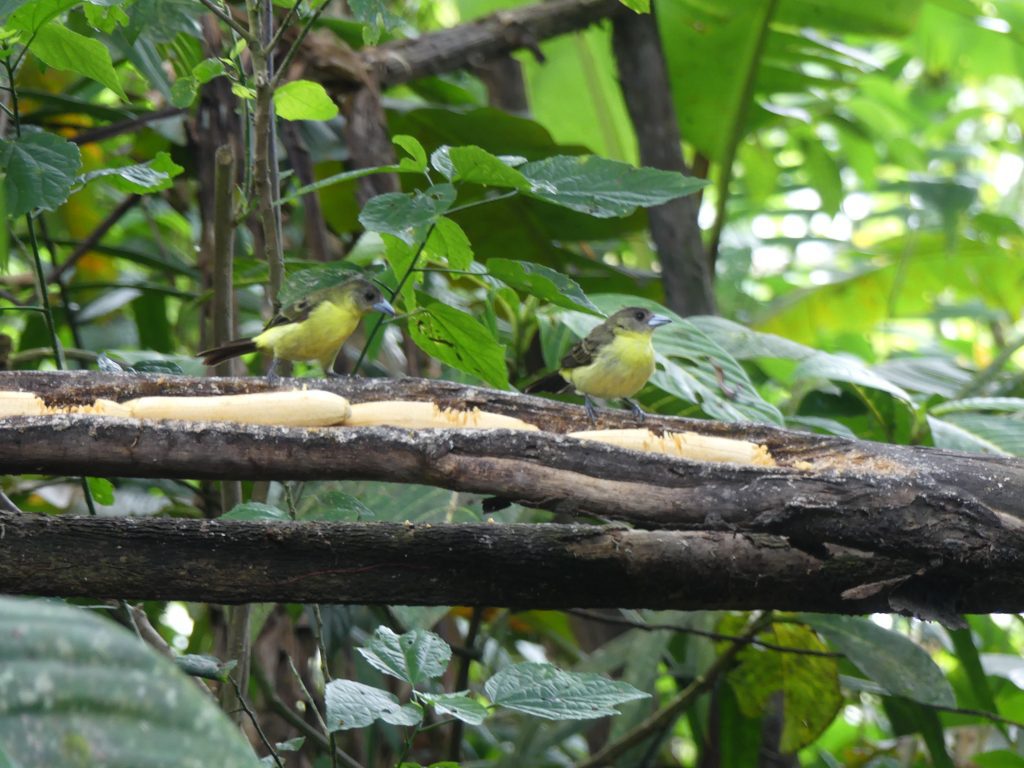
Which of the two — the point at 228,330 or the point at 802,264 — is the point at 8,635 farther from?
A: the point at 802,264

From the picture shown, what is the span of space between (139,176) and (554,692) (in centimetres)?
128

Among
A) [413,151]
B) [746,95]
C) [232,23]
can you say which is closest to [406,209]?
[413,151]

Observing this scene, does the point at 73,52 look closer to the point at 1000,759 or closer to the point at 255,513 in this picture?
the point at 255,513

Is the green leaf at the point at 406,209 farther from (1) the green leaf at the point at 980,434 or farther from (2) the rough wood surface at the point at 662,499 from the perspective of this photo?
(1) the green leaf at the point at 980,434

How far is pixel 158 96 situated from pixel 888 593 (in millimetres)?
4000

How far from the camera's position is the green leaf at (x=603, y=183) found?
2.18 meters

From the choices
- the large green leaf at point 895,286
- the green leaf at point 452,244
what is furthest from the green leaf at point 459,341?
the large green leaf at point 895,286

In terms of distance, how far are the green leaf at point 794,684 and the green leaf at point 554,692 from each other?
1818mm

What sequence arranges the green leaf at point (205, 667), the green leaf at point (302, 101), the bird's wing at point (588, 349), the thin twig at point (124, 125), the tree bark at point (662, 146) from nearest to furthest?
the green leaf at point (205, 667)
the green leaf at point (302, 101)
the bird's wing at point (588, 349)
the thin twig at point (124, 125)
the tree bark at point (662, 146)

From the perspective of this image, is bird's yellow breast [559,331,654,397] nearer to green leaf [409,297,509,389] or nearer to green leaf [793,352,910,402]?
green leaf [793,352,910,402]

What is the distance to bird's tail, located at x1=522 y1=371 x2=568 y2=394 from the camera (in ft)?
12.4

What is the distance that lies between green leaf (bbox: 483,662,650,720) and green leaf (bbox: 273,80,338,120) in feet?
3.70

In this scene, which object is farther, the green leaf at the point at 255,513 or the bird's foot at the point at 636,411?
the bird's foot at the point at 636,411

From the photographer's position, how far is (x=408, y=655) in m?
1.94
